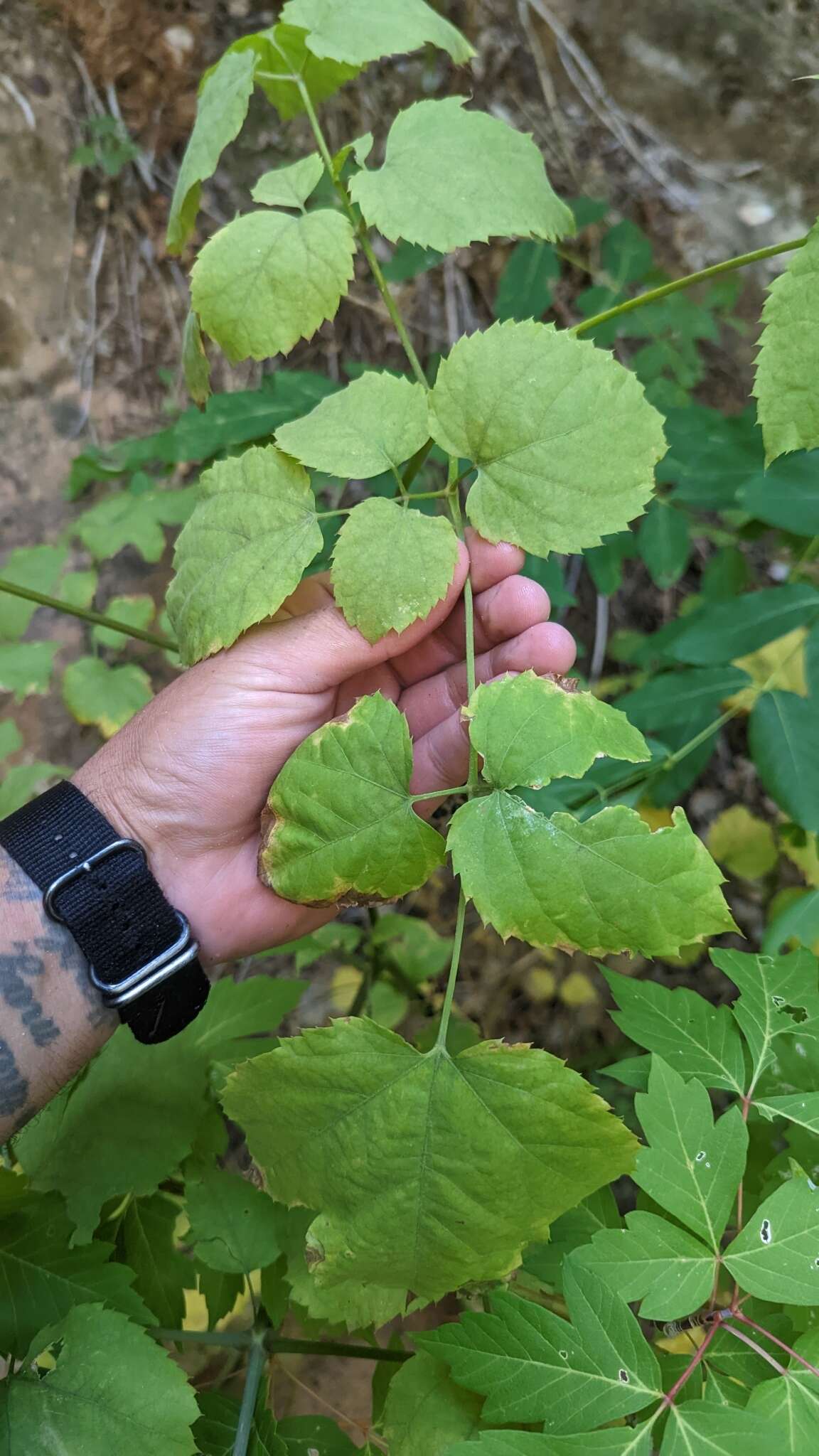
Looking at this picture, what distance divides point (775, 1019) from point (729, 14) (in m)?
3.32

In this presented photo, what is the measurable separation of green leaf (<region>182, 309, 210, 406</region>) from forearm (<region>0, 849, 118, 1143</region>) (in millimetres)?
796

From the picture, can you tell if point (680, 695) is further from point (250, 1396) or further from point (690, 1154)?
point (250, 1396)

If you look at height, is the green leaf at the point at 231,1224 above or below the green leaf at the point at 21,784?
below

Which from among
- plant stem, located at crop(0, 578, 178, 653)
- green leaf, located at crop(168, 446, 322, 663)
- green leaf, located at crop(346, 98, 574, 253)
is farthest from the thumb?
green leaf, located at crop(346, 98, 574, 253)

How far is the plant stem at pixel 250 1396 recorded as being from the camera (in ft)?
4.10

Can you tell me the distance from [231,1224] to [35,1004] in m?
0.46

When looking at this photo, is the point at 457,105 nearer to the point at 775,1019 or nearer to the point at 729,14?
the point at 775,1019

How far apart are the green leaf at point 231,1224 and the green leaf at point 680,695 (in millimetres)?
1132

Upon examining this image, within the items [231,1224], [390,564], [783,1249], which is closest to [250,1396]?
[231,1224]

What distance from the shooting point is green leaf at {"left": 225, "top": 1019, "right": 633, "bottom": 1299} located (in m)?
0.98

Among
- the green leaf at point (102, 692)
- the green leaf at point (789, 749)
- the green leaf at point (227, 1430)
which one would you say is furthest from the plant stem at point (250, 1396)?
the green leaf at point (102, 692)

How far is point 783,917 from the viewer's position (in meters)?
1.61

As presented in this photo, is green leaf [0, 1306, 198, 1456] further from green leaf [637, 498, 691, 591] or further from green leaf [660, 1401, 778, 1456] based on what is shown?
green leaf [637, 498, 691, 591]

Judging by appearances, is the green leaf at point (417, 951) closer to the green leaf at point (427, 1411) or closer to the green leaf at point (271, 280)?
the green leaf at point (427, 1411)
